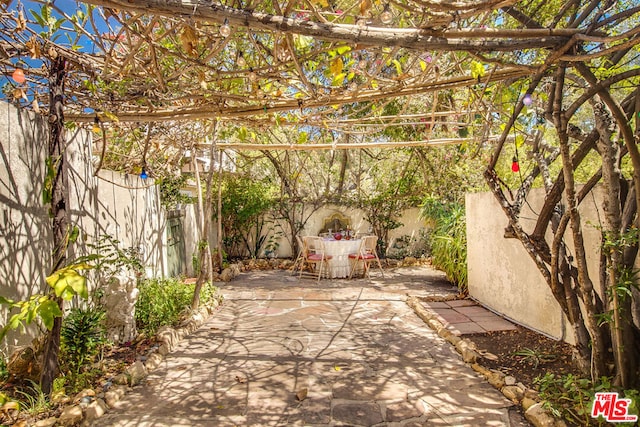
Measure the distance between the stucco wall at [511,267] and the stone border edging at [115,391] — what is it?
357 cm

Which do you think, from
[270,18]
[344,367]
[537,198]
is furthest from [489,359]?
[270,18]

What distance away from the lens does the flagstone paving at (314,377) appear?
2.52 meters

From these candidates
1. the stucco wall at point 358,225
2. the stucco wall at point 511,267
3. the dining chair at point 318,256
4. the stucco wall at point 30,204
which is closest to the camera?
the stucco wall at point 30,204

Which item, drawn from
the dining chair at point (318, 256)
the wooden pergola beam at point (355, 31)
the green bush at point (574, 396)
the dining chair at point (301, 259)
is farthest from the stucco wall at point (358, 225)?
the wooden pergola beam at point (355, 31)

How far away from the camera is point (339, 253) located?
25.4 feet

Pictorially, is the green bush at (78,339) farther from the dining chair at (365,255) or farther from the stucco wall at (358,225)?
the stucco wall at (358,225)

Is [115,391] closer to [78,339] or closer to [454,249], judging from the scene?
[78,339]

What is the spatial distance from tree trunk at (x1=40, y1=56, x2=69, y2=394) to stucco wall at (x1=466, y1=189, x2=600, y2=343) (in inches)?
146

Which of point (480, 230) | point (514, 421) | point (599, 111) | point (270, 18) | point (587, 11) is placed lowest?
point (514, 421)

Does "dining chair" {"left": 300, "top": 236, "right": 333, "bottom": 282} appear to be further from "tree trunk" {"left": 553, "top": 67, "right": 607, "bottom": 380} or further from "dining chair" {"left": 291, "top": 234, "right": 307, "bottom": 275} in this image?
"tree trunk" {"left": 553, "top": 67, "right": 607, "bottom": 380}

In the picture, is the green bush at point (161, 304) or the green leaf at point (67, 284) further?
the green bush at point (161, 304)

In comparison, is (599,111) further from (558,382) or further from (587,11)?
(558,382)

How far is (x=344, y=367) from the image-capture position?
3330mm

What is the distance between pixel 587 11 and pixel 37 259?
164 inches
